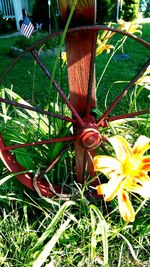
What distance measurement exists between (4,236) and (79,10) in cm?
80

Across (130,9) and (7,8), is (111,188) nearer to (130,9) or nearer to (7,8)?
(130,9)

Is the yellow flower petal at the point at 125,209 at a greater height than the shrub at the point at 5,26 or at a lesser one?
lesser

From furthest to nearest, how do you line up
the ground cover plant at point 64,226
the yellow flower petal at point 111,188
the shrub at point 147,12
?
the shrub at point 147,12 < the ground cover plant at point 64,226 < the yellow flower petal at point 111,188

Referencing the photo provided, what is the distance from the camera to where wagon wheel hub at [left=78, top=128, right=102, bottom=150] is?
1.05 metres

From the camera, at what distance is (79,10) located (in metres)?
0.89

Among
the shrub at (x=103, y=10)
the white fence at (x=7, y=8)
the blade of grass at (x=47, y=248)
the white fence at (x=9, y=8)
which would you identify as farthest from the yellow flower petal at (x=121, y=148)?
the white fence at (x=7, y=8)

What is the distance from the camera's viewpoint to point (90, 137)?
1055 mm

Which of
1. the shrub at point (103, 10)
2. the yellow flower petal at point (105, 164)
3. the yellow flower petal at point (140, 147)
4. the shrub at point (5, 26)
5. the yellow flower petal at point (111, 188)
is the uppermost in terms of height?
the shrub at point (103, 10)

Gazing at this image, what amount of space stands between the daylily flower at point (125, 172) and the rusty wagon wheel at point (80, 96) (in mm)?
174

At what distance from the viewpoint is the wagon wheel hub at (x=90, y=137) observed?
1.05m

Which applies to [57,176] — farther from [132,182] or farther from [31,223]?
[132,182]

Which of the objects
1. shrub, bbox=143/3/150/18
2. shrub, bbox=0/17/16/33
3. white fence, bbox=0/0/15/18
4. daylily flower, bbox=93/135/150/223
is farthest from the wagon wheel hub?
shrub, bbox=143/3/150/18

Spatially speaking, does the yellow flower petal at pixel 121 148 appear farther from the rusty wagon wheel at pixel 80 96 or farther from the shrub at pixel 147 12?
the shrub at pixel 147 12

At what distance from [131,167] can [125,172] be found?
2 cm
